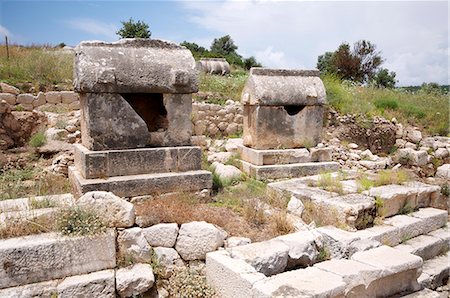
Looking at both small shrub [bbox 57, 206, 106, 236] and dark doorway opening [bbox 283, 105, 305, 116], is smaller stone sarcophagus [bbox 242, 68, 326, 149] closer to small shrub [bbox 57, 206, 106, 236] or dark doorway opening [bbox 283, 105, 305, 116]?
dark doorway opening [bbox 283, 105, 305, 116]

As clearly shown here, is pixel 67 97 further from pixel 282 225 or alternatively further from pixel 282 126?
pixel 282 225

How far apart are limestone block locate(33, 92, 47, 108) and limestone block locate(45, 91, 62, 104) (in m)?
0.07

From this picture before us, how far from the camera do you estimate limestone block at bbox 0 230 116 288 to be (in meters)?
2.98

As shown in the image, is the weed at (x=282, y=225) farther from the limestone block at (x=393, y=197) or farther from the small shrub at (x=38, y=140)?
the small shrub at (x=38, y=140)

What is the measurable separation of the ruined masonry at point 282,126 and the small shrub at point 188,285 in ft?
10.7

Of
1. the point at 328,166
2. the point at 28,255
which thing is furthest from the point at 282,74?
the point at 28,255

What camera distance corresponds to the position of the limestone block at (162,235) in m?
3.62

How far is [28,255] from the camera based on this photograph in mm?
3010

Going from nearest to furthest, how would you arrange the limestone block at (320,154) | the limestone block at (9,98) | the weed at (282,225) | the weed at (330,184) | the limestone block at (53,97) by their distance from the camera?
1. the weed at (282,225)
2. the weed at (330,184)
3. the limestone block at (320,154)
4. the limestone block at (9,98)
5. the limestone block at (53,97)

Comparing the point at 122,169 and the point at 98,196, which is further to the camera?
the point at 122,169

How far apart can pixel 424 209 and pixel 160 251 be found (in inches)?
153

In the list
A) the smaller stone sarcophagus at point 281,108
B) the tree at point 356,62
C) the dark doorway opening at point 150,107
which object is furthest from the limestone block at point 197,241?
the tree at point 356,62

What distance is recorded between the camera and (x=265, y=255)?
3.31m

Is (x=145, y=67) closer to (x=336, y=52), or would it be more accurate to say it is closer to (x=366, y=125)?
(x=366, y=125)
